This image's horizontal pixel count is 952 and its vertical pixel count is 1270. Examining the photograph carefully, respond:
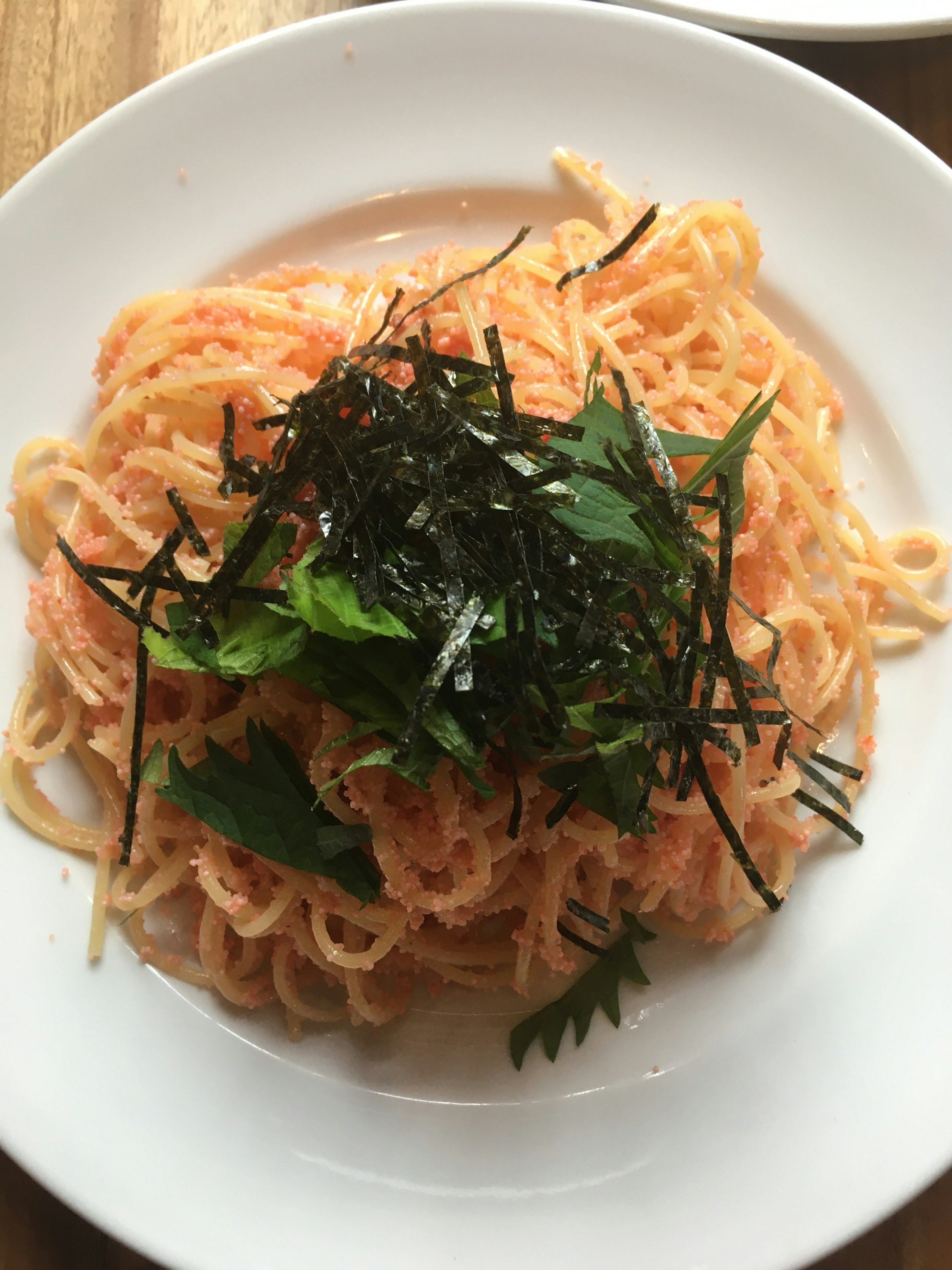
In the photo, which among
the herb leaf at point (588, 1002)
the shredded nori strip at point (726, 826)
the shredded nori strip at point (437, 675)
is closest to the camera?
the shredded nori strip at point (437, 675)

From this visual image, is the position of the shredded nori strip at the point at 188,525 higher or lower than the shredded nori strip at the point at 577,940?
higher

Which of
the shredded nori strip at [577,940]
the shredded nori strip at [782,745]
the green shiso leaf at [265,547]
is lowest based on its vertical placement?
the shredded nori strip at [577,940]

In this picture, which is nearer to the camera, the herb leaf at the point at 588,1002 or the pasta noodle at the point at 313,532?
the pasta noodle at the point at 313,532

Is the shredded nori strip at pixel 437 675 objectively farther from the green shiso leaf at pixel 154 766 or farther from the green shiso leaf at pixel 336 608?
the green shiso leaf at pixel 154 766

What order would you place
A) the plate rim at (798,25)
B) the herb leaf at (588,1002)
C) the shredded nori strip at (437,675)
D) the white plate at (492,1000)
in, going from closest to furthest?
the shredded nori strip at (437,675)
the white plate at (492,1000)
the herb leaf at (588,1002)
the plate rim at (798,25)

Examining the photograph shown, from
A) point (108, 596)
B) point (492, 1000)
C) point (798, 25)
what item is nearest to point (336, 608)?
point (108, 596)

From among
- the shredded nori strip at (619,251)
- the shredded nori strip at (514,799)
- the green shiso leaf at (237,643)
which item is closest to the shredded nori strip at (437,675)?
the shredded nori strip at (514,799)

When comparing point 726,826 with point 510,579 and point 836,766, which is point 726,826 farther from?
point 510,579
